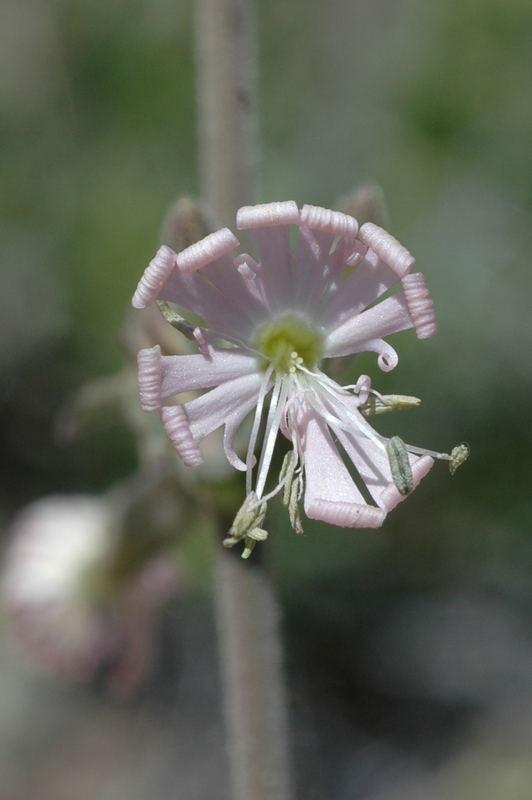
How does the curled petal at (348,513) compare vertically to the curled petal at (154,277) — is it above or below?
below

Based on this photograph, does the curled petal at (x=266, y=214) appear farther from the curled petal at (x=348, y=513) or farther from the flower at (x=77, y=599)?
the flower at (x=77, y=599)

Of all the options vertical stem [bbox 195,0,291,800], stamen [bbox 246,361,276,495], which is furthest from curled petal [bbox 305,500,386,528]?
vertical stem [bbox 195,0,291,800]

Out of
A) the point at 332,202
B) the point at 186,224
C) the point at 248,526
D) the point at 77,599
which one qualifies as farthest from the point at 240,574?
the point at 332,202

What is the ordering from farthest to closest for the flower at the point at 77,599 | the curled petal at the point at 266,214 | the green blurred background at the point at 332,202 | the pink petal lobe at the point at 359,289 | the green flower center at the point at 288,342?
the green blurred background at the point at 332,202, the flower at the point at 77,599, the green flower center at the point at 288,342, the pink petal lobe at the point at 359,289, the curled petal at the point at 266,214

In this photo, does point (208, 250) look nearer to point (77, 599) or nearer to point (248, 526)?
point (248, 526)

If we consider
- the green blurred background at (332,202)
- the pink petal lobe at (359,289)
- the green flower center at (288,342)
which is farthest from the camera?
the green blurred background at (332,202)

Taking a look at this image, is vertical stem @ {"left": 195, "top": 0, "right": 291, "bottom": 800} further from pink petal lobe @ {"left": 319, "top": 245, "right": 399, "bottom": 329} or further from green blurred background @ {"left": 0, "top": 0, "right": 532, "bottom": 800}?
green blurred background @ {"left": 0, "top": 0, "right": 532, "bottom": 800}

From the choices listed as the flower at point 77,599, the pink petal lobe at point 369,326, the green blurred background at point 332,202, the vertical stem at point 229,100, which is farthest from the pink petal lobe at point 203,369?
the green blurred background at point 332,202
